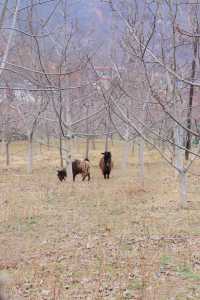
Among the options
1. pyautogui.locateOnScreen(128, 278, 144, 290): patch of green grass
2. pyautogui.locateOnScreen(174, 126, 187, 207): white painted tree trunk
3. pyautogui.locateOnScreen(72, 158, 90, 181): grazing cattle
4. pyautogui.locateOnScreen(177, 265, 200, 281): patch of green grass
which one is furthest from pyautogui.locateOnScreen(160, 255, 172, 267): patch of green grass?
pyautogui.locateOnScreen(72, 158, 90, 181): grazing cattle

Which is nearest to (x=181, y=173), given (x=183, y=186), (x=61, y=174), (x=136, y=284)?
(x=183, y=186)

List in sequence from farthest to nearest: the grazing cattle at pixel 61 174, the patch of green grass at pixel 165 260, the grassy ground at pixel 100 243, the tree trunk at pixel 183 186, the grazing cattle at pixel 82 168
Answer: the grazing cattle at pixel 61 174 → the grazing cattle at pixel 82 168 → the tree trunk at pixel 183 186 → the patch of green grass at pixel 165 260 → the grassy ground at pixel 100 243

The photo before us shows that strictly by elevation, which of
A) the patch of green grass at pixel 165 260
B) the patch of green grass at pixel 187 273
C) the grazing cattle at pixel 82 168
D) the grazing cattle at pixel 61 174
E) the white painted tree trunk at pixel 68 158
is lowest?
the grazing cattle at pixel 61 174

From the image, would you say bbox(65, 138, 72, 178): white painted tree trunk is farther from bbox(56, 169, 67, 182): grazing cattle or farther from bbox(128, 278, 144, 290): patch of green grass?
bbox(128, 278, 144, 290): patch of green grass

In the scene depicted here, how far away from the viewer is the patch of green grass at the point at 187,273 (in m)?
7.46

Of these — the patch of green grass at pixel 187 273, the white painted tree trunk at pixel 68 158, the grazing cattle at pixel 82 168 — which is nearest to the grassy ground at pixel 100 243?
the patch of green grass at pixel 187 273

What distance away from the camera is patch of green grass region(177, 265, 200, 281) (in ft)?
24.5

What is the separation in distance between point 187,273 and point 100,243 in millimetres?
2951

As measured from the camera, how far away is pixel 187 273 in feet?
25.2

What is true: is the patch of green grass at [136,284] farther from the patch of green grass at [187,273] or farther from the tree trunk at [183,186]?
the tree trunk at [183,186]

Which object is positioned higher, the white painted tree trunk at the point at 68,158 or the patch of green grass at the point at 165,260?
the patch of green grass at the point at 165,260

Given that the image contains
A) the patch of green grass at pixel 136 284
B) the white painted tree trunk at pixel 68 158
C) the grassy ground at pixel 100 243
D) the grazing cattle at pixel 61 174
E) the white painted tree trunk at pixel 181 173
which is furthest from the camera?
the grazing cattle at pixel 61 174

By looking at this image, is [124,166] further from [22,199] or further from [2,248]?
[2,248]

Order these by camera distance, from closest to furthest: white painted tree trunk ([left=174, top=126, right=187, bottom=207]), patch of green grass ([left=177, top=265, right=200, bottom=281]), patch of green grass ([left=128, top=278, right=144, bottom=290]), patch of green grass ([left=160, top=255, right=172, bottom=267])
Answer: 1. patch of green grass ([left=128, top=278, right=144, bottom=290])
2. patch of green grass ([left=177, top=265, right=200, bottom=281])
3. patch of green grass ([left=160, top=255, right=172, bottom=267])
4. white painted tree trunk ([left=174, top=126, right=187, bottom=207])
